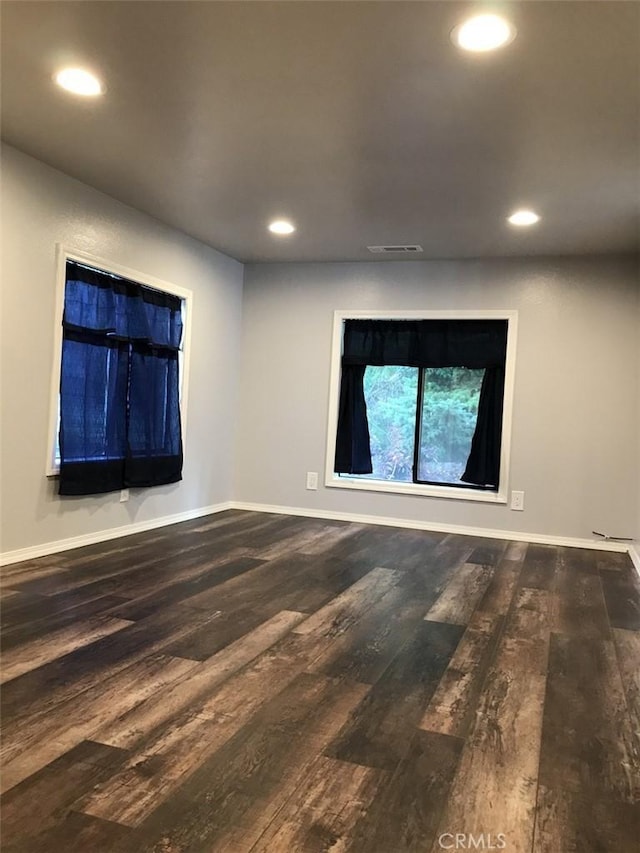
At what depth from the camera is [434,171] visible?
360 centimetres

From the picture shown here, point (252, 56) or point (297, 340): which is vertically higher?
point (252, 56)

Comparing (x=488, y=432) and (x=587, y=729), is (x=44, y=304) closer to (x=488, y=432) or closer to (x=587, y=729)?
(x=587, y=729)

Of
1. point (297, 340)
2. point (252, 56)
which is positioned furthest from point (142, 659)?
point (297, 340)

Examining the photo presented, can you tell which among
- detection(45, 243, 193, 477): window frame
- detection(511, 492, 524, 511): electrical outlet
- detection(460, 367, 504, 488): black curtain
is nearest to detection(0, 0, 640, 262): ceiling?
detection(45, 243, 193, 477): window frame

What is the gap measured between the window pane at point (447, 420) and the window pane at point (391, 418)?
119mm

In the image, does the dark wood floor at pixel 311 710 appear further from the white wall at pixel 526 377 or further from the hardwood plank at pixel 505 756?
the white wall at pixel 526 377

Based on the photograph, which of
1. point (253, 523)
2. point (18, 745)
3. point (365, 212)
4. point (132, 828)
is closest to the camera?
point (132, 828)

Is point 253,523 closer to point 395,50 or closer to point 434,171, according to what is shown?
point 434,171

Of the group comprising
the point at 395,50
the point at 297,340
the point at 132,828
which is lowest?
the point at 132,828

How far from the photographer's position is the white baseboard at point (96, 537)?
383 cm

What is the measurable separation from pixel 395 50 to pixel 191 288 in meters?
3.25

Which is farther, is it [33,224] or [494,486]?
[494,486]

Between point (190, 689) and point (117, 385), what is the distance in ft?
8.85

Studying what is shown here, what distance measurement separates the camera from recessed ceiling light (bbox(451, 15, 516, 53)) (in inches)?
87.7
